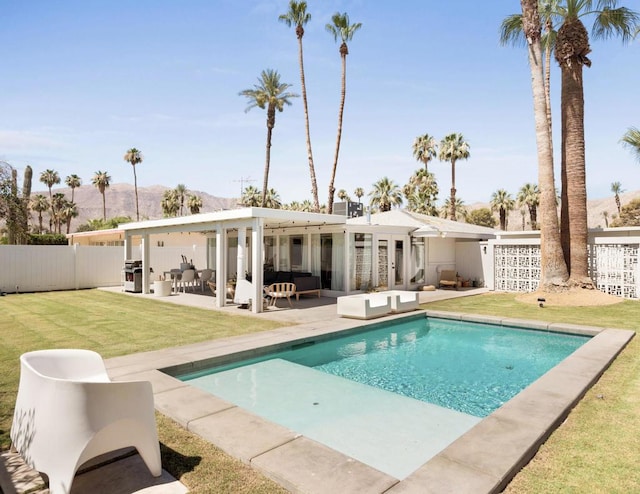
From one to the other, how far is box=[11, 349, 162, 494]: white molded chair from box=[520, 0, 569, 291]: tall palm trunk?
14.9 meters

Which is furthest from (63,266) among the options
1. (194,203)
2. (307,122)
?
(194,203)

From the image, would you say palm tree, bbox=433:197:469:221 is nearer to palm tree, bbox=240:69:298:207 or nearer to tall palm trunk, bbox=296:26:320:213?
palm tree, bbox=240:69:298:207

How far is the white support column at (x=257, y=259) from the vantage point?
1203 centimetres

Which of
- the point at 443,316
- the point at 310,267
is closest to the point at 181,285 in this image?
the point at 310,267

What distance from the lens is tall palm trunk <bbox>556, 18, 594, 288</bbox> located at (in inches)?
581

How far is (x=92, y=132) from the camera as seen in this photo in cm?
2753

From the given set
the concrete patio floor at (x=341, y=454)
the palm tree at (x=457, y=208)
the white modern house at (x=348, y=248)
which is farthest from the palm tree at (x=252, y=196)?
the concrete patio floor at (x=341, y=454)

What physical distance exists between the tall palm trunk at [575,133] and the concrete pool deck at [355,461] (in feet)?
30.8

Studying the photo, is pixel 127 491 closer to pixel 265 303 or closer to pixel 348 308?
pixel 348 308

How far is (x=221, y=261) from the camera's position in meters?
13.1

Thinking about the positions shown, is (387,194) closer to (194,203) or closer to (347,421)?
(194,203)

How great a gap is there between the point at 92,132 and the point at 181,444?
29.3 metres

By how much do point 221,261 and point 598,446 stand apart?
11.1m

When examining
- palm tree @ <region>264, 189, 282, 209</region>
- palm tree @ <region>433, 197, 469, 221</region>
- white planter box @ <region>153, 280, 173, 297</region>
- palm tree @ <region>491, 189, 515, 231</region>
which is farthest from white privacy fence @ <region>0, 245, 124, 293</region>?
palm tree @ <region>433, 197, 469, 221</region>
